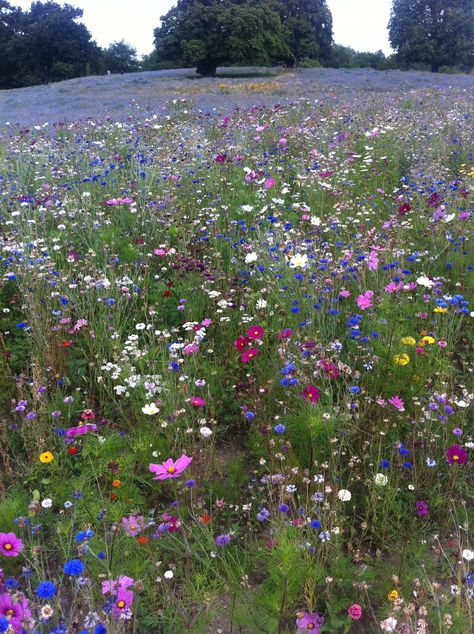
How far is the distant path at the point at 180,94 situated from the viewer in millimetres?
12382

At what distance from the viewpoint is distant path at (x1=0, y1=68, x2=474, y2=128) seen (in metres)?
12.4

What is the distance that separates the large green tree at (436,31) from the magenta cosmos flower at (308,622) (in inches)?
1792

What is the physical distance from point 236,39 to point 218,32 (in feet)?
5.10

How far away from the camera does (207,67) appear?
114ft

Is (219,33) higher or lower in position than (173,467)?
higher

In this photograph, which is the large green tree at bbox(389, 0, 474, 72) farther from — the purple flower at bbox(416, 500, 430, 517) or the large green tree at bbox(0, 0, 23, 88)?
the purple flower at bbox(416, 500, 430, 517)

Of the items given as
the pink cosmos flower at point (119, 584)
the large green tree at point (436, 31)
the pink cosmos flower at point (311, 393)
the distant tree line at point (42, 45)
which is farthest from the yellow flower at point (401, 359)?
the distant tree line at point (42, 45)

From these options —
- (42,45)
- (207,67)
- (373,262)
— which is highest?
(42,45)

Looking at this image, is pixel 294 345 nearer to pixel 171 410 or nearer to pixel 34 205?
pixel 171 410

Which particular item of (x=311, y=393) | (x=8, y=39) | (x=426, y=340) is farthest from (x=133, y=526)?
(x=8, y=39)

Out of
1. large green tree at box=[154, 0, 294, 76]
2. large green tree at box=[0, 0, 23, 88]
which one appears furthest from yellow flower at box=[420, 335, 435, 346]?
large green tree at box=[0, 0, 23, 88]

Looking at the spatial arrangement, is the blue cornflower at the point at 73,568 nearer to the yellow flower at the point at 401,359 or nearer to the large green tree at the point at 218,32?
the yellow flower at the point at 401,359

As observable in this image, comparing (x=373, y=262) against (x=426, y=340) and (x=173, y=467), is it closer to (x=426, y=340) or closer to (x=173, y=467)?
(x=426, y=340)

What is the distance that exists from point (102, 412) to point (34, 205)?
2748 millimetres
